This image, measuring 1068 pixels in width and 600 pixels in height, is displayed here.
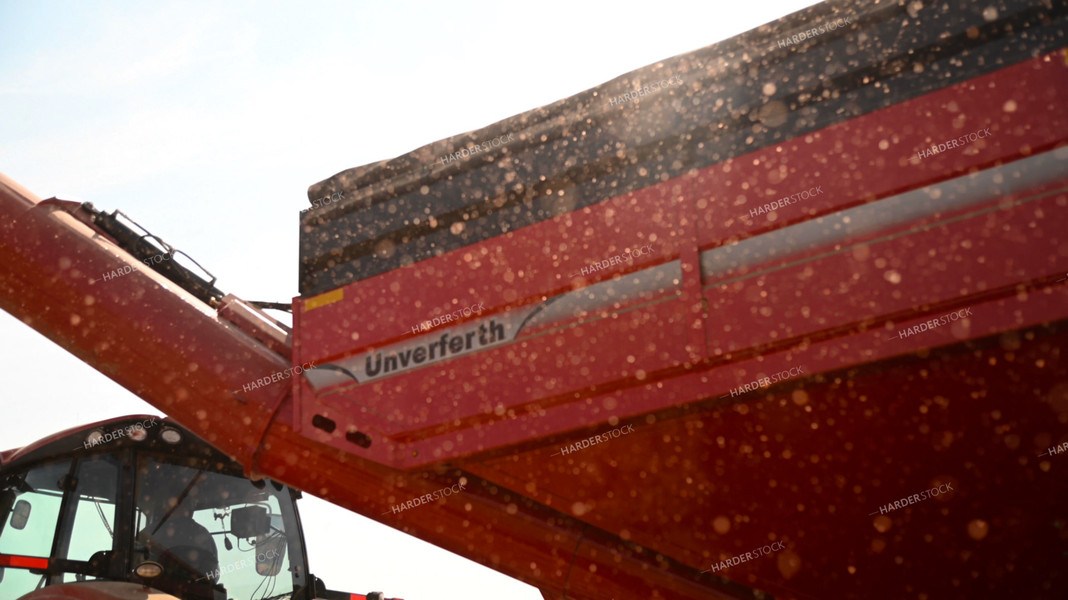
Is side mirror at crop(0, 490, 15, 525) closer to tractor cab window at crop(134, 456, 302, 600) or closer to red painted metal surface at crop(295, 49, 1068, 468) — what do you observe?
tractor cab window at crop(134, 456, 302, 600)

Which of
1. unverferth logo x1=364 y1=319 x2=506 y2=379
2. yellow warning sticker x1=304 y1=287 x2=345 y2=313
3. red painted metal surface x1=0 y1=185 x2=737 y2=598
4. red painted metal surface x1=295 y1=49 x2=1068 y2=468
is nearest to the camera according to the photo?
red painted metal surface x1=295 y1=49 x2=1068 y2=468

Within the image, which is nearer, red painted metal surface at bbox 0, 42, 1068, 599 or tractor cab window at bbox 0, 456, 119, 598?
→ red painted metal surface at bbox 0, 42, 1068, 599

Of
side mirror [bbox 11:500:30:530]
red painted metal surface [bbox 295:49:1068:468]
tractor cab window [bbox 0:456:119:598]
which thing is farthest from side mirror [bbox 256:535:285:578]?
red painted metal surface [bbox 295:49:1068:468]

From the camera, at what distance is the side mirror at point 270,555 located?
12.0 feet

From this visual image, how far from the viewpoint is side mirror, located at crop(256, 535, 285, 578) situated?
12.0 feet

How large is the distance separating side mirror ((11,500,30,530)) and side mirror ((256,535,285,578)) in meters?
0.92

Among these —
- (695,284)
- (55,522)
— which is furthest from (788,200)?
(55,522)

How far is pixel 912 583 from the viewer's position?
2.45m

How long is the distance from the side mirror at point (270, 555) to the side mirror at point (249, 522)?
0.05 m

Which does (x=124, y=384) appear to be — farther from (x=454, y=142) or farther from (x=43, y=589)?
(x=454, y=142)

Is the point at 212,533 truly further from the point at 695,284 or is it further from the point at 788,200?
the point at 788,200

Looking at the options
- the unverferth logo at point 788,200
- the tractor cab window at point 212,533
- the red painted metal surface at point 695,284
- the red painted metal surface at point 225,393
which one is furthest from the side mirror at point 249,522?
the unverferth logo at point 788,200

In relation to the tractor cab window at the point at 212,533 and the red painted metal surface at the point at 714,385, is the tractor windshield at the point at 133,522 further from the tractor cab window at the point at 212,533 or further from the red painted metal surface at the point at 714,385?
the red painted metal surface at the point at 714,385

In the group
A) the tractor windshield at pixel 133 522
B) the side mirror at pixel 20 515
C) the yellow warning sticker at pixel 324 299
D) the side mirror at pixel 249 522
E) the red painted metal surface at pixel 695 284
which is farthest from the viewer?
the side mirror at pixel 249 522
